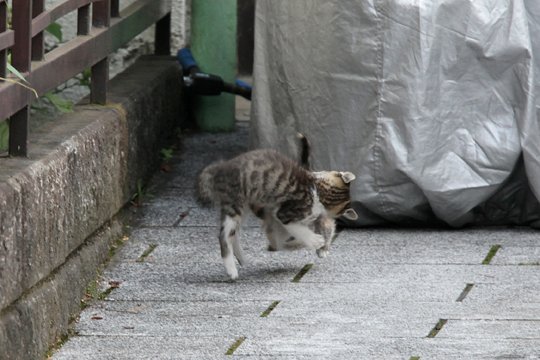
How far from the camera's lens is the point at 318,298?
194 inches

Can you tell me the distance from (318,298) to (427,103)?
54.8 inches

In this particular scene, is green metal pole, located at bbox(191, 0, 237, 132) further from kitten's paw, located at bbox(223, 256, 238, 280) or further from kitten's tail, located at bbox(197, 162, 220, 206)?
kitten's paw, located at bbox(223, 256, 238, 280)

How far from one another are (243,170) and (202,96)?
2.87 meters

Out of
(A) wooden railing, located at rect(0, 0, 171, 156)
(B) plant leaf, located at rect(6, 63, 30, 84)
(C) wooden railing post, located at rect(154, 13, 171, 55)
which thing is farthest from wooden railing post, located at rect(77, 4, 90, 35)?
(C) wooden railing post, located at rect(154, 13, 171, 55)

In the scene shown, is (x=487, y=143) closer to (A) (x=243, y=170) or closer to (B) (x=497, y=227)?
(B) (x=497, y=227)

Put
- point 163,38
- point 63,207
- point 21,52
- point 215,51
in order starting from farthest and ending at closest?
point 215,51 < point 163,38 < point 63,207 < point 21,52

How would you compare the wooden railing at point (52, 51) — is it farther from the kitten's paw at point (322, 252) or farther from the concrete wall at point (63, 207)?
the kitten's paw at point (322, 252)

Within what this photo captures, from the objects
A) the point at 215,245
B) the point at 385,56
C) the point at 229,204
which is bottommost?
the point at 215,245

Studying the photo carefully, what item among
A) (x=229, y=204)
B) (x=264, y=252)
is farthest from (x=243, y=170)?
(x=264, y=252)

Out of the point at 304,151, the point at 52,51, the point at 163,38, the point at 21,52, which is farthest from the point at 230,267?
the point at 163,38

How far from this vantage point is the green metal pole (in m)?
7.90

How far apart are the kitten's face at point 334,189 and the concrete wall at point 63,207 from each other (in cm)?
96

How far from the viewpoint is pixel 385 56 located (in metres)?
5.85

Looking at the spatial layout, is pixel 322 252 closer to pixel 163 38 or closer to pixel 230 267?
pixel 230 267
